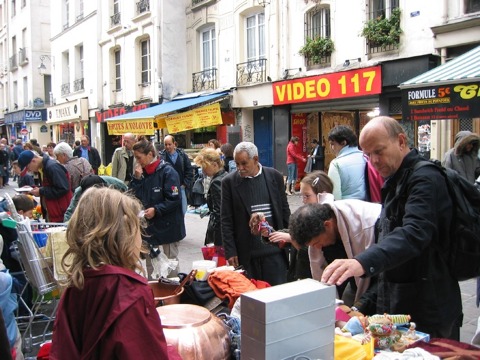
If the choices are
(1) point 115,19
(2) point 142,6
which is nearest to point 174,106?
(2) point 142,6

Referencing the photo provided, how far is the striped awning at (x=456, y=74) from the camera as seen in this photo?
252 inches

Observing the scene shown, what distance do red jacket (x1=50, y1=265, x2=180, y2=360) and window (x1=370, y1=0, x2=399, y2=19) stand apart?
11.1 meters

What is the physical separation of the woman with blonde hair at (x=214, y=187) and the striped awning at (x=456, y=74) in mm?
3243

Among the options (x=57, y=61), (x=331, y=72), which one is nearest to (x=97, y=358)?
(x=331, y=72)

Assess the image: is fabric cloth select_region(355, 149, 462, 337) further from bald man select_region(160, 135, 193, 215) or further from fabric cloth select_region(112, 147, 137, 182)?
fabric cloth select_region(112, 147, 137, 182)

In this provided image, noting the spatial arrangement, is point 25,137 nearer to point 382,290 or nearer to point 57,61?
point 57,61

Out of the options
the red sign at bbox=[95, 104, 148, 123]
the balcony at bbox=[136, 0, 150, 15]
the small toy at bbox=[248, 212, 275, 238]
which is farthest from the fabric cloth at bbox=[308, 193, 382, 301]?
the balcony at bbox=[136, 0, 150, 15]

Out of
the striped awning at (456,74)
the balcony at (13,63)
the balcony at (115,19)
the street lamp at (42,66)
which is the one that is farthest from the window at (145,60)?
the balcony at (13,63)

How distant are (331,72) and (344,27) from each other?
1.14 metres

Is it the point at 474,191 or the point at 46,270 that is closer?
the point at 474,191

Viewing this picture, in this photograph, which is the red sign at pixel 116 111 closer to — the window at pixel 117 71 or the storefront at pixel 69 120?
the window at pixel 117 71

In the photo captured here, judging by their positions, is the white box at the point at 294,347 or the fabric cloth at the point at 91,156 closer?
the white box at the point at 294,347

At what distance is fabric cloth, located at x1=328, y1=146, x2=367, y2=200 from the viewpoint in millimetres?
4961

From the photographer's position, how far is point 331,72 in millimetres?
12680
